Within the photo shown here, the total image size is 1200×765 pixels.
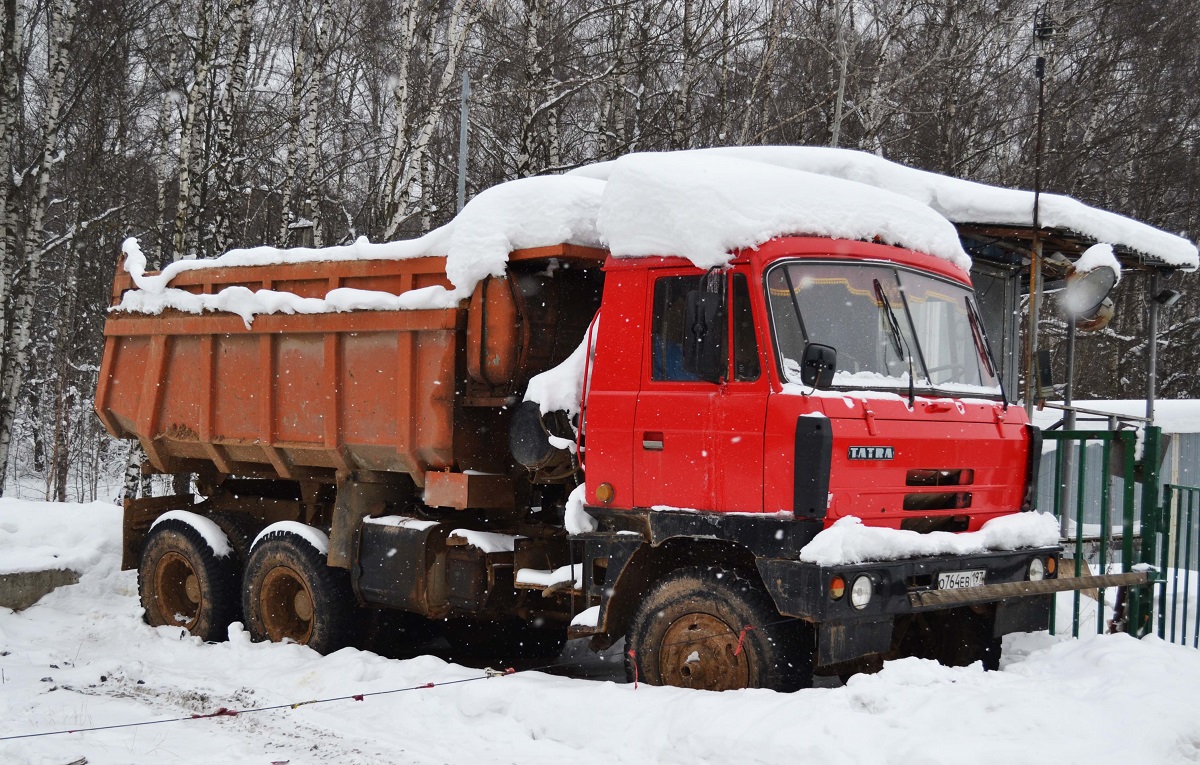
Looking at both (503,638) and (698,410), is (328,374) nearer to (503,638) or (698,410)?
(503,638)

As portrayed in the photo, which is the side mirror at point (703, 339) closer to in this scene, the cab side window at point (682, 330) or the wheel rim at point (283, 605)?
the cab side window at point (682, 330)

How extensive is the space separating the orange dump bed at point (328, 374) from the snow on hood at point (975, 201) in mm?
2495

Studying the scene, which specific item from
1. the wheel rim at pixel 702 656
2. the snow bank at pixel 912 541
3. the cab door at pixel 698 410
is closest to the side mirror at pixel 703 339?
the cab door at pixel 698 410

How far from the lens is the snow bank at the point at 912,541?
5332 millimetres

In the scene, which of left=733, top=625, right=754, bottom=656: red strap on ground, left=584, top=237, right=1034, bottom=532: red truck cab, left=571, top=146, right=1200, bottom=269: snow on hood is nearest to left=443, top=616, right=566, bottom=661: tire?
left=584, top=237, right=1034, bottom=532: red truck cab

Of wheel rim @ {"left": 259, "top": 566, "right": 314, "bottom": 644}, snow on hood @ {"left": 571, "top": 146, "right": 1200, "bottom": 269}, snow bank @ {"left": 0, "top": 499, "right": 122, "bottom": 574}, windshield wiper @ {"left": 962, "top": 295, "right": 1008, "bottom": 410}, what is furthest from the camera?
snow bank @ {"left": 0, "top": 499, "right": 122, "bottom": 574}

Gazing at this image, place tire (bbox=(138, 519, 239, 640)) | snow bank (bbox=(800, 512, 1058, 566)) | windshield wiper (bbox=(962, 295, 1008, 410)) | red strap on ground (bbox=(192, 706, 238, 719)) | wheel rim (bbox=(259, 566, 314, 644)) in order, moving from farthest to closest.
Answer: tire (bbox=(138, 519, 239, 640))
wheel rim (bbox=(259, 566, 314, 644))
windshield wiper (bbox=(962, 295, 1008, 410))
red strap on ground (bbox=(192, 706, 238, 719))
snow bank (bbox=(800, 512, 1058, 566))

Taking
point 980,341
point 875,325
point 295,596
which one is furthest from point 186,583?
point 980,341

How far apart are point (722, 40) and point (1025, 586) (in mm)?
11484

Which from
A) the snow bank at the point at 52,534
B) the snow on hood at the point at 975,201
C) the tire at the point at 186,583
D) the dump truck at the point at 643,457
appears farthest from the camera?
the snow bank at the point at 52,534

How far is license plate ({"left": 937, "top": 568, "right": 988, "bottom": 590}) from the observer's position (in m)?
5.75

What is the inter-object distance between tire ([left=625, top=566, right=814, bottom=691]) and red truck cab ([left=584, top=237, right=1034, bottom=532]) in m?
0.42

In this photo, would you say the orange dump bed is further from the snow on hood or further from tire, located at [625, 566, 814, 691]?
the snow on hood

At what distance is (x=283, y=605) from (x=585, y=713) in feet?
11.5
